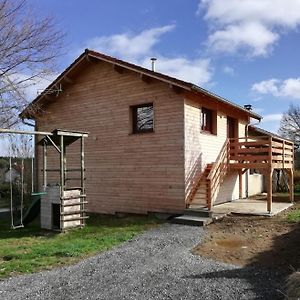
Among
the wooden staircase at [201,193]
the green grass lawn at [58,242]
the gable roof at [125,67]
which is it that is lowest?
the green grass lawn at [58,242]

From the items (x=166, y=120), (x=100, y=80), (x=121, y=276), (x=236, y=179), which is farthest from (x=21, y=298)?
(x=236, y=179)

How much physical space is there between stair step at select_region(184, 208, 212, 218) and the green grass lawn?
1086 millimetres

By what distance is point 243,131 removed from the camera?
59.3 ft

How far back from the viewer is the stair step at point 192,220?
10894 millimetres

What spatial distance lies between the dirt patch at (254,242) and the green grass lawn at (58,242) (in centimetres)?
217

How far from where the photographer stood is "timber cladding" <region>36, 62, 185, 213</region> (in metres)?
12.5

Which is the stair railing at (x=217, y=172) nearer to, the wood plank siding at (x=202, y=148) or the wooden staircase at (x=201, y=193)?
the wooden staircase at (x=201, y=193)

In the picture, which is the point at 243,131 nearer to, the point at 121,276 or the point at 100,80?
the point at 100,80

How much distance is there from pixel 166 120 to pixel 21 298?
324 inches

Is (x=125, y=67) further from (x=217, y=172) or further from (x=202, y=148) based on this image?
(x=217, y=172)

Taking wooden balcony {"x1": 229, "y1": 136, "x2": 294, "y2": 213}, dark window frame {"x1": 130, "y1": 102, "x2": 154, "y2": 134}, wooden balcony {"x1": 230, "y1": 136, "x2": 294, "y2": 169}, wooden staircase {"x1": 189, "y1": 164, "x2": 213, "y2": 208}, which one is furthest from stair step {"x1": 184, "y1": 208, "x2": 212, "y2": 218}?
dark window frame {"x1": 130, "y1": 102, "x2": 154, "y2": 134}

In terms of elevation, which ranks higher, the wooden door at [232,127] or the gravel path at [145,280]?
the wooden door at [232,127]

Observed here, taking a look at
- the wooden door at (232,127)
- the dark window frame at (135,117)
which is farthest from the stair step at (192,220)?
the wooden door at (232,127)

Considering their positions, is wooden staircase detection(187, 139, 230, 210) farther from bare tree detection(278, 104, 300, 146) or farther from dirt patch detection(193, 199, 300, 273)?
bare tree detection(278, 104, 300, 146)
